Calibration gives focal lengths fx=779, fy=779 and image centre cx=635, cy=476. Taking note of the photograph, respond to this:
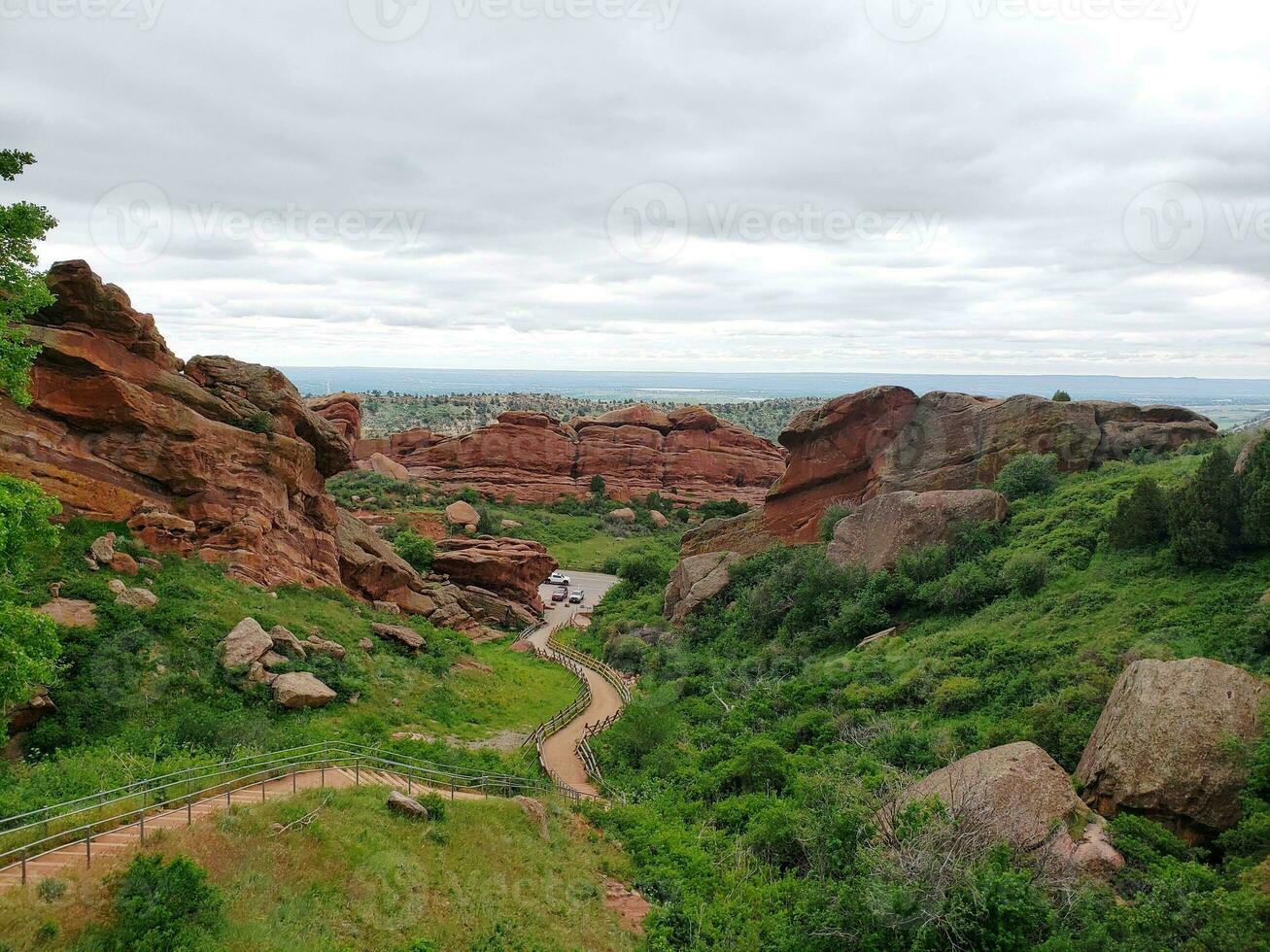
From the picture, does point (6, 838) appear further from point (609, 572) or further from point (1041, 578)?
point (609, 572)

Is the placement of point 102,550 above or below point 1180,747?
above

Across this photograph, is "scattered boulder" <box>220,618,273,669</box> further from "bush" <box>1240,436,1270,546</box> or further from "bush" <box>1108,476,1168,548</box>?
"bush" <box>1240,436,1270,546</box>

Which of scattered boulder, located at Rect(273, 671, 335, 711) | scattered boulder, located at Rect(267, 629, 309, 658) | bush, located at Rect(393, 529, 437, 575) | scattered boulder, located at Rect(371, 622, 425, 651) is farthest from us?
bush, located at Rect(393, 529, 437, 575)

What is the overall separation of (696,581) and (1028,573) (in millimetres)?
19484

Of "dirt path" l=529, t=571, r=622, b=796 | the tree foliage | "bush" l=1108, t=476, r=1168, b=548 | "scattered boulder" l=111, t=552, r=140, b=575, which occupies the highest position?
the tree foliage

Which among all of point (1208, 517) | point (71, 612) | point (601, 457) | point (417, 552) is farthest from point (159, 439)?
point (601, 457)

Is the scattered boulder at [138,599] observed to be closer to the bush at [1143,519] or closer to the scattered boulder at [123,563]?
the scattered boulder at [123,563]

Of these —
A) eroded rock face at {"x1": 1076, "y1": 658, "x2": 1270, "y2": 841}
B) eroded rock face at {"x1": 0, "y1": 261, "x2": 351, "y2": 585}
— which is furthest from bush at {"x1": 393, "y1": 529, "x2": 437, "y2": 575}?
eroded rock face at {"x1": 1076, "y1": 658, "x2": 1270, "y2": 841}

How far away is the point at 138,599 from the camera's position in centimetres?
2283

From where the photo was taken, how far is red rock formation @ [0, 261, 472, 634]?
24.9 m

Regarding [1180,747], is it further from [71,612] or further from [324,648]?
[71,612]

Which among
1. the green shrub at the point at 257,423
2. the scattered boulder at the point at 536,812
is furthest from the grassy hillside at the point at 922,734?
the green shrub at the point at 257,423

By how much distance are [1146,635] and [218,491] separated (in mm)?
29962

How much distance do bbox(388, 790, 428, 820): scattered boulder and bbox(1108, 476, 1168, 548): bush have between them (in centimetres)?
2319
